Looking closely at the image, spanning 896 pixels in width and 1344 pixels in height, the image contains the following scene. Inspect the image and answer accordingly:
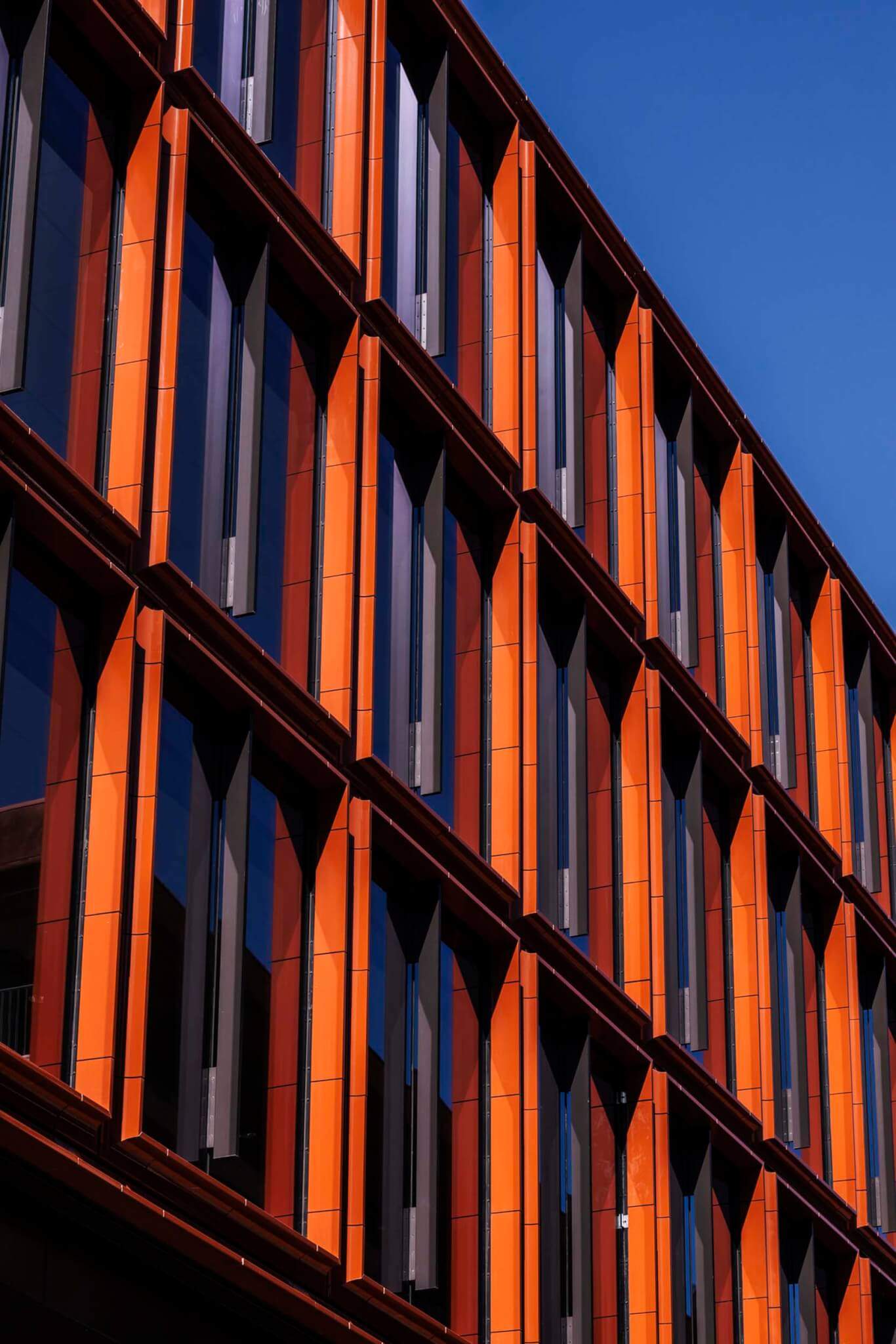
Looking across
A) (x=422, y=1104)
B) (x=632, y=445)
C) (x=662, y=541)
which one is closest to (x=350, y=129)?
(x=632, y=445)

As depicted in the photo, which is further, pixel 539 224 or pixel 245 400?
pixel 539 224

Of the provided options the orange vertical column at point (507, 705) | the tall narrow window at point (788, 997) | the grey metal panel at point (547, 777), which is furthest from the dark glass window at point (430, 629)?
the tall narrow window at point (788, 997)

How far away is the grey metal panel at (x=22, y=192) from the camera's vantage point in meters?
23.1

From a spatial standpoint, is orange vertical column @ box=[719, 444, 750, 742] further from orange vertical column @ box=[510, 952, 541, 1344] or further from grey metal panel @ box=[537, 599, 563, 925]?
orange vertical column @ box=[510, 952, 541, 1344]

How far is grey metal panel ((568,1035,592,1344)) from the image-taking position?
3050cm

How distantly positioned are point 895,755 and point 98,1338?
27.8 meters

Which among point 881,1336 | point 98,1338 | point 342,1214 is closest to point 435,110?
point 342,1214

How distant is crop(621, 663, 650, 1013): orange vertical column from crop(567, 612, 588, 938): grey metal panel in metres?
1.07

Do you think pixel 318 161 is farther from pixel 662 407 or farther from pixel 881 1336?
pixel 881 1336

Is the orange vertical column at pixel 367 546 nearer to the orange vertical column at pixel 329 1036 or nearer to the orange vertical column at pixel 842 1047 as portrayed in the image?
the orange vertical column at pixel 329 1036

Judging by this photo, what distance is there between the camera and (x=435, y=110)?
32812mm

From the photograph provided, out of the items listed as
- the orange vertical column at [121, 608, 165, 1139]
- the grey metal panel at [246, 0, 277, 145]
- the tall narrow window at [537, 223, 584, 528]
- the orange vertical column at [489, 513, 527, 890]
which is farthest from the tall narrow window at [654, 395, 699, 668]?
the orange vertical column at [121, 608, 165, 1139]

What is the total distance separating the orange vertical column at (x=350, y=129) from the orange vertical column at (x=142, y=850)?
724cm

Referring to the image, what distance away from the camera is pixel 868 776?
146ft
